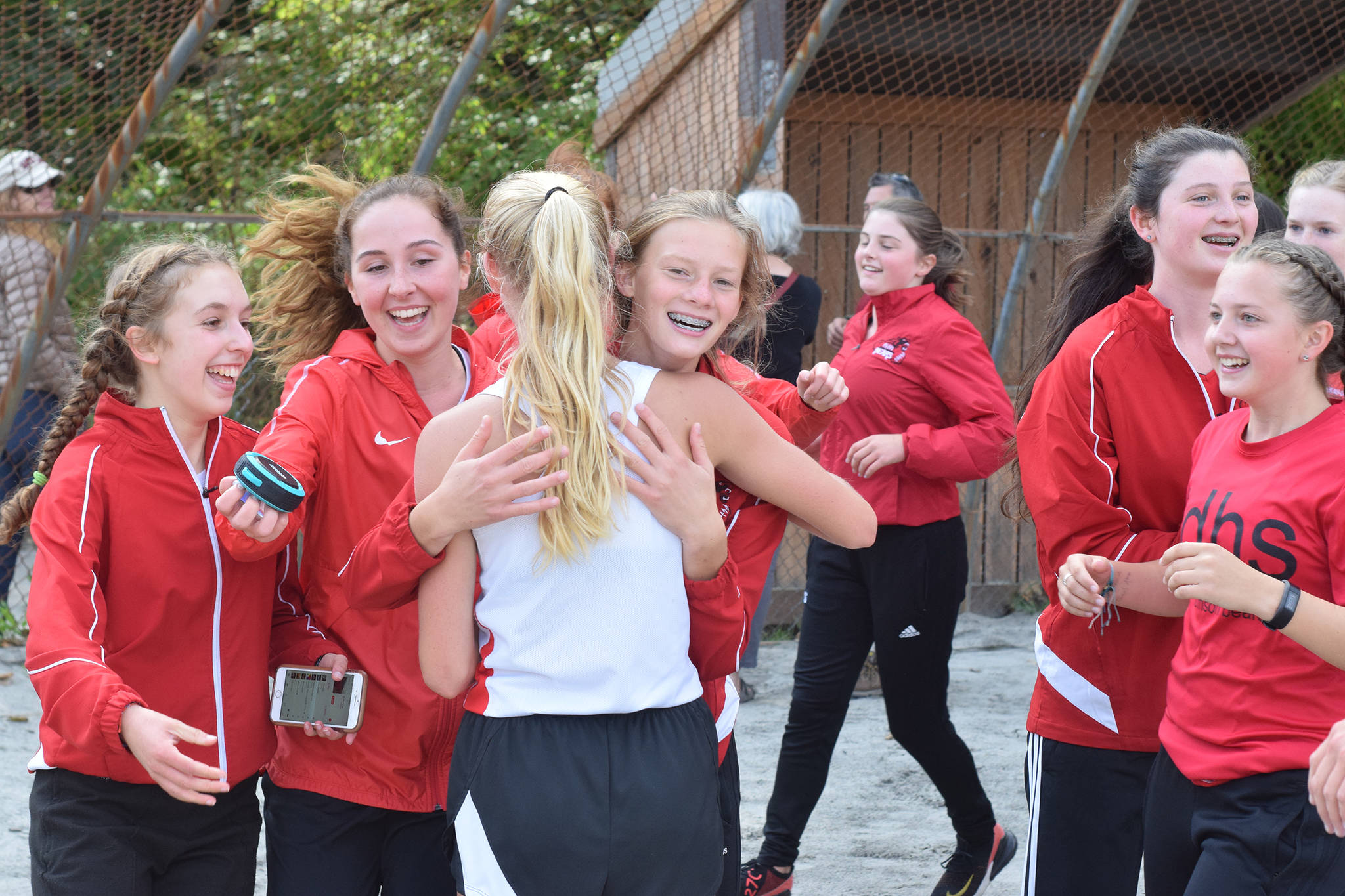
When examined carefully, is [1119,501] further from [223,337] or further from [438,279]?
[223,337]

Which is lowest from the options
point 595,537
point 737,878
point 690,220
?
point 737,878

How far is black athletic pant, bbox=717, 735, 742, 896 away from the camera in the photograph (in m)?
2.31

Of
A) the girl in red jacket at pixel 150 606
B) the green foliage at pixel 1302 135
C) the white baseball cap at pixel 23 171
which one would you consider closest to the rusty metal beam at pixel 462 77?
the white baseball cap at pixel 23 171

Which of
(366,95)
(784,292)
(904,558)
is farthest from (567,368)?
(366,95)

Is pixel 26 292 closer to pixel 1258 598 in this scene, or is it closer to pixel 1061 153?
pixel 1061 153

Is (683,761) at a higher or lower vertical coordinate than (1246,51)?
lower

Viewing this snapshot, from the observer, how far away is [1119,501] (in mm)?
2400

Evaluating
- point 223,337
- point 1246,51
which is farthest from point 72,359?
point 1246,51

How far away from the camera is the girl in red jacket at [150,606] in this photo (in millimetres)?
2090

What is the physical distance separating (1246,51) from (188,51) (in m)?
5.36

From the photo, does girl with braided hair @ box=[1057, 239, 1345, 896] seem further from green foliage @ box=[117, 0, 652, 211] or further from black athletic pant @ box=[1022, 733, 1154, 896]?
green foliage @ box=[117, 0, 652, 211]

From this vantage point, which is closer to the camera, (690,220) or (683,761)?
(683,761)

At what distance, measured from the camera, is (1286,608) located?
1.88m

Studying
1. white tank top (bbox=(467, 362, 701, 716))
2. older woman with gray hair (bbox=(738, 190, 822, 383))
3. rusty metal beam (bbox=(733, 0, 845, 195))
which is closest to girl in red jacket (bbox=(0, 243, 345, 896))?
white tank top (bbox=(467, 362, 701, 716))
